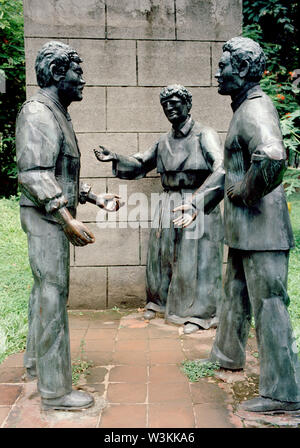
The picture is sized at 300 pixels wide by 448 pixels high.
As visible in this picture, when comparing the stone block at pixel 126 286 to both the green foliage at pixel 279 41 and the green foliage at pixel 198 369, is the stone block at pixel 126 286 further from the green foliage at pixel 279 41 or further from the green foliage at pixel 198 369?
the green foliage at pixel 279 41

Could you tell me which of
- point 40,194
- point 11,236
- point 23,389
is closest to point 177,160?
point 40,194

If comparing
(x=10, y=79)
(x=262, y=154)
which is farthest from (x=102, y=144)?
(x=10, y=79)

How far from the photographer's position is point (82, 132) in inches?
209

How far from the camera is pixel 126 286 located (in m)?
5.50

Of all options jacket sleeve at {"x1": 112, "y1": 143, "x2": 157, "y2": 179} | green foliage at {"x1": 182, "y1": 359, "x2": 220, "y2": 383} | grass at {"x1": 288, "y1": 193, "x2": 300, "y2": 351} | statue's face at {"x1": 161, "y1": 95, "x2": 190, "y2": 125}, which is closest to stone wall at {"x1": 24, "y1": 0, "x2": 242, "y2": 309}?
jacket sleeve at {"x1": 112, "y1": 143, "x2": 157, "y2": 179}

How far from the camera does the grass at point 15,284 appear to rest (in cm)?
442

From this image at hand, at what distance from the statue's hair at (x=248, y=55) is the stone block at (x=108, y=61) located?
2.39 metres

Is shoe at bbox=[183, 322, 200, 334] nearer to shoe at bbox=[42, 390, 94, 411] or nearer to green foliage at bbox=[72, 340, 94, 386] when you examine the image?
green foliage at bbox=[72, 340, 94, 386]

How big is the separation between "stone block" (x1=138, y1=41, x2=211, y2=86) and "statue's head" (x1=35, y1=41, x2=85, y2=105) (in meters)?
2.29

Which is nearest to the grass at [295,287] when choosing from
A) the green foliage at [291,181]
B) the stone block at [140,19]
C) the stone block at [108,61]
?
the green foliage at [291,181]

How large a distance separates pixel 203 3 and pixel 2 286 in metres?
4.09

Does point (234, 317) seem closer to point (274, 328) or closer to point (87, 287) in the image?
point (274, 328)

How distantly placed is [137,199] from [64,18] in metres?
2.10
